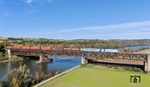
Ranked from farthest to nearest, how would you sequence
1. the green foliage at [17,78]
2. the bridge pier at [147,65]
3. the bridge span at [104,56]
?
the bridge span at [104,56], the bridge pier at [147,65], the green foliage at [17,78]

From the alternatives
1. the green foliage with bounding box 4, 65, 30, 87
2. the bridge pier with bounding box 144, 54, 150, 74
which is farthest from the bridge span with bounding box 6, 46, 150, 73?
the green foliage with bounding box 4, 65, 30, 87

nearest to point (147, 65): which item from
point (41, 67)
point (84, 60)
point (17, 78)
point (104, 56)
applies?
point (104, 56)

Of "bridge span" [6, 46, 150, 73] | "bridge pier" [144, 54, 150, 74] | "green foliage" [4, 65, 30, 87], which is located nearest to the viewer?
"green foliage" [4, 65, 30, 87]

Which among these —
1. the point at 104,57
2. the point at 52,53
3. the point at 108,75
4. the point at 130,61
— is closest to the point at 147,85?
the point at 108,75

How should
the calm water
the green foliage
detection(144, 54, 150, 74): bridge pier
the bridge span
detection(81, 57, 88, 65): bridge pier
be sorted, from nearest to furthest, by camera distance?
the green foliage → detection(144, 54, 150, 74): bridge pier → the calm water → the bridge span → detection(81, 57, 88, 65): bridge pier

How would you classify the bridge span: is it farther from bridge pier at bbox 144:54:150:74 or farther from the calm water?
the calm water

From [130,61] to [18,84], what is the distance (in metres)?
42.7

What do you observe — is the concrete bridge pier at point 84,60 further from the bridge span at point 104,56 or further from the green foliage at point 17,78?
the green foliage at point 17,78

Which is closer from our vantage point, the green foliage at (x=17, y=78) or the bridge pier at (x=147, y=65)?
the green foliage at (x=17, y=78)

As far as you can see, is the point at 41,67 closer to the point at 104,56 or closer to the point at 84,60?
the point at 84,60

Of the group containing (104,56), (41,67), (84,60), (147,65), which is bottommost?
(41,67)

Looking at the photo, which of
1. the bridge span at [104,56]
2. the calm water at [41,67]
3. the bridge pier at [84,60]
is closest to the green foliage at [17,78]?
the calm water at [41,67]

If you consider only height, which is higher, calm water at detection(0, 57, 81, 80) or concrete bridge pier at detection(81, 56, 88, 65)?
concrete bridge pier at detection(81, 56, 88, 65)

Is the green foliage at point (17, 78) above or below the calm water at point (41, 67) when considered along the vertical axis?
above
